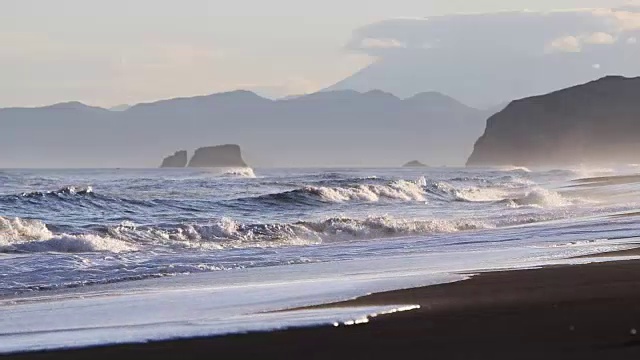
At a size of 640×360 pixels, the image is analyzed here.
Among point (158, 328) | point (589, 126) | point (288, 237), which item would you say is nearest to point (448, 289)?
point (158, 328)

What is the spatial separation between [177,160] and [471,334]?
483 feet

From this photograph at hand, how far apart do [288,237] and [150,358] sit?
13484mm

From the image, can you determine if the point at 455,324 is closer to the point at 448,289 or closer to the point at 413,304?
the point at 413,304

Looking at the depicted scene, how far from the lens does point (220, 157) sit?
493 feet

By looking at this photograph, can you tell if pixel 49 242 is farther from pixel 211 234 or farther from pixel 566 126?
pixel 566 126

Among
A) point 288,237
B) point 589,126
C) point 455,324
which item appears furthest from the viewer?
point 589,126

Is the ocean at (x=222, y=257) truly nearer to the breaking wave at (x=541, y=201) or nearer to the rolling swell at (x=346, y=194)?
the rolling swell at (x=346, y=194)

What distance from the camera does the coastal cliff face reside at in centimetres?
13888

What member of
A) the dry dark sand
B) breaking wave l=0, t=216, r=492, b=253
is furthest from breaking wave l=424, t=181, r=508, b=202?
the dry dark sand

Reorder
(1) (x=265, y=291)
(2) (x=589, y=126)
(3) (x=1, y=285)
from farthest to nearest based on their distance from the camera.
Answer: (2) (x=589, y=126) < (3) (x=1, y=285) < (1) (x=265, y=291)

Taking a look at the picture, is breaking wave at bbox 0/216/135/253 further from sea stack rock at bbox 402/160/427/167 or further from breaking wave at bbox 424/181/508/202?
sea stack rock at bbox 402/160/427/167

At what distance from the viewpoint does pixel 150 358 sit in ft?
21.7

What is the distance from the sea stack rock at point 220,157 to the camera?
149m

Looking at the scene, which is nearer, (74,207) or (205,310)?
(205,310)
